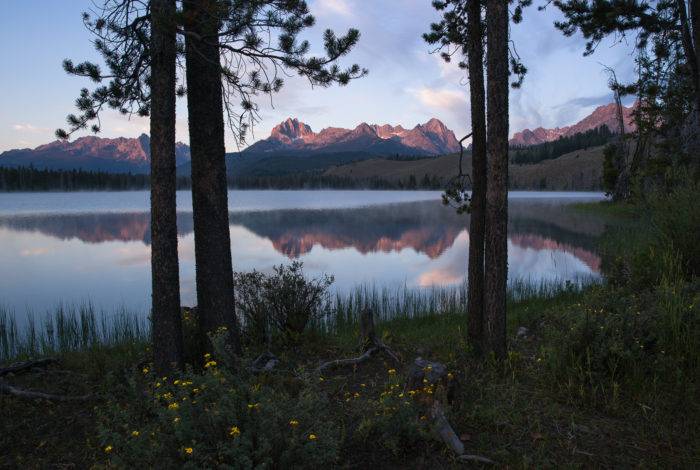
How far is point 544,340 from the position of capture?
7.55 metres

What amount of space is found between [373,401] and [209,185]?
142 inches

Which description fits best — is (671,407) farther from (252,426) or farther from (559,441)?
(252,426)

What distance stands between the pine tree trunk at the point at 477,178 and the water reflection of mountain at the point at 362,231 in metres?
16.0

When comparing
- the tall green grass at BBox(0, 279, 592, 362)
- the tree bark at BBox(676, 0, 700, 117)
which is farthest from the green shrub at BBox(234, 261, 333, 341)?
the tree bark at BBox(676, 0, 700, 117)

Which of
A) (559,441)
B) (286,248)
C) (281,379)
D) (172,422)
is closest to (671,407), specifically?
(559,441)

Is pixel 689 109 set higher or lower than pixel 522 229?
higher

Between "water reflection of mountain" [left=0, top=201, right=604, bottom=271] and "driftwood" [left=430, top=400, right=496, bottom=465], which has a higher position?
"driftwood" [left=430, top=400, right=496, bottom=465]

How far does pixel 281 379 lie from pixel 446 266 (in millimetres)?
16856

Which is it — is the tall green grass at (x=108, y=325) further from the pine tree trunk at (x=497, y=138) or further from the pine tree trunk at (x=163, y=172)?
the pine tree trunk at (x=497, y=138)

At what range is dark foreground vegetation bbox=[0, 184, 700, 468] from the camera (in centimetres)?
377

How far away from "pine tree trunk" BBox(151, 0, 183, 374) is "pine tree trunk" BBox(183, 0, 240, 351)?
684 mm

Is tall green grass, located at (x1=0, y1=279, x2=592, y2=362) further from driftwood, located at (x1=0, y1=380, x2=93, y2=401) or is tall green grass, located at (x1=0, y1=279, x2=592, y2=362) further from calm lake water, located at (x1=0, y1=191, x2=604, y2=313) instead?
driftwood, located at (x1=0, y1=380, x2=93, y2=401)

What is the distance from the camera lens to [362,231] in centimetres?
3716

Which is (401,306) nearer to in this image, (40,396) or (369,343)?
(369,343)
